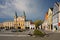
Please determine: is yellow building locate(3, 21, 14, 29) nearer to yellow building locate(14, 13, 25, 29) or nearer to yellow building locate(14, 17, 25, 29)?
yellow building locate(14, 13, 25, 29)

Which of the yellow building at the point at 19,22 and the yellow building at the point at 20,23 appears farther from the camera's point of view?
the yellow building at the point at 19,22

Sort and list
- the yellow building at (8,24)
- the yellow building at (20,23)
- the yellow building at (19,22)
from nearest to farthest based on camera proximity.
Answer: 1. the yellow building at (20,23)
2. the yellow building at (19,22)
3. the yellow building at (8,24)

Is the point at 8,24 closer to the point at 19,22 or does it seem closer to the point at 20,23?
the point at 19,22

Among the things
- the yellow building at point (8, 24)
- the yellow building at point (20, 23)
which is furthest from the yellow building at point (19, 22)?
the yellow building at point (8, 24)

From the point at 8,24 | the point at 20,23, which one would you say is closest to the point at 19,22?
the point at 20,23

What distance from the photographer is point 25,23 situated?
170m

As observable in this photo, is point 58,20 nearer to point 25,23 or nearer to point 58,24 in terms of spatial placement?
point 58,24

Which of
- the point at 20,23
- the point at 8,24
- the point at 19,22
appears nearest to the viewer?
the point at 20,23

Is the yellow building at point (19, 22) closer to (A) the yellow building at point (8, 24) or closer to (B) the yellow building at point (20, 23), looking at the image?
(B) the yellow building at point (20, 23)

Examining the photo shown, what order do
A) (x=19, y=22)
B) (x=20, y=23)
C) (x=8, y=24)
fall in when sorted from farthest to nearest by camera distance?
(x=8, y=24) → (x=19, y=22) → (x=20, y=23)

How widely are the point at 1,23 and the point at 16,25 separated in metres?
37.1

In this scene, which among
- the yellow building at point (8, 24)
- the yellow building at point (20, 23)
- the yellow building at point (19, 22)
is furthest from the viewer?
the yellow building at point (8, 24)

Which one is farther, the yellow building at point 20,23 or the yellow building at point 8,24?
the yellow building at point 8,24

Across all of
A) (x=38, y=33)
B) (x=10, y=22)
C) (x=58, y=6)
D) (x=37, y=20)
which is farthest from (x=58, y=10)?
(x=10, y=22)
